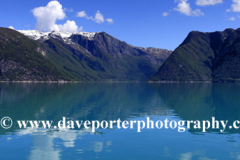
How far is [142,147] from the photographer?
27828 millimetres

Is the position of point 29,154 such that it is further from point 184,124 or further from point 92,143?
point 184,124

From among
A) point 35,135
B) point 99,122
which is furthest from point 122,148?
point 99,122

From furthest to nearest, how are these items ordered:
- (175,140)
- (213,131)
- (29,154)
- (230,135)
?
1. (213,131)
2. (230,135)
3. (175,140)
4. (29,154)

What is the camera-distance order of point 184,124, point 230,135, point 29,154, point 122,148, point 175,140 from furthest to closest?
point 184,124 → point 230,135 → point 175,140 → point 122,148 → point 29,154

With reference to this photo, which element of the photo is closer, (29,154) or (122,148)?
(29,154)

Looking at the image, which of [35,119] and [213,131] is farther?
[35,119]

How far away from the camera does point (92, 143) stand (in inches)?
1131

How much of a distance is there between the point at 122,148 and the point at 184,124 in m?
18.7

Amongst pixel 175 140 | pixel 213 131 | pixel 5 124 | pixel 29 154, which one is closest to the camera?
pixel 29 154

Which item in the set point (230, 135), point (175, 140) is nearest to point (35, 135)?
point (175, 140)

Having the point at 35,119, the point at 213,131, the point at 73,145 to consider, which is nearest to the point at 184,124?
the point at 213,131

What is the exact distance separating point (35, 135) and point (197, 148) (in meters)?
22.4

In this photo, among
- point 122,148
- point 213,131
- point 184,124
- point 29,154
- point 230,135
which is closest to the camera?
point 29,154

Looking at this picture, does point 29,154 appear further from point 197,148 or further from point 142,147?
Result: point 197,148
